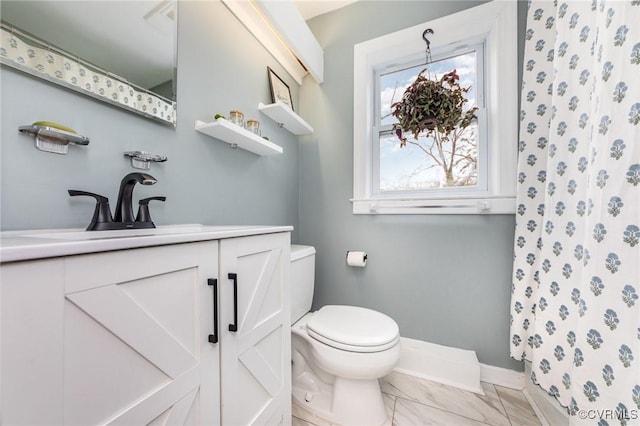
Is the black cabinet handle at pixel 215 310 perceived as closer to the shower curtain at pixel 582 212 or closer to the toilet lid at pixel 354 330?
the toilet lid at pixel 354 330

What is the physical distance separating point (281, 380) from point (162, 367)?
580mm

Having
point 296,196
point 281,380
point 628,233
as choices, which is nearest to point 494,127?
point 628,233

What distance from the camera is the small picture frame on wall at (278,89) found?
1.64m

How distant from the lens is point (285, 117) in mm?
1643

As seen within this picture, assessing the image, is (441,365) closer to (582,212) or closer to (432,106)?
(582,212)

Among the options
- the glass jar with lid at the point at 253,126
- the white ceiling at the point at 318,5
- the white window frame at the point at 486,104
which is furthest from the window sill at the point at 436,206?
the white ceiling at the point at 318,5

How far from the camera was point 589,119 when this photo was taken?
0.91m

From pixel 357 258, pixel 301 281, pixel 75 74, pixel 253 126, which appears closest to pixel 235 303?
pixel 301 281

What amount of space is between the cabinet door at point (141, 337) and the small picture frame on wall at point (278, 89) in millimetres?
1294

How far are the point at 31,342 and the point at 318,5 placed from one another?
2317 millimetres

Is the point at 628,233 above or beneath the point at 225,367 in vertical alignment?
above

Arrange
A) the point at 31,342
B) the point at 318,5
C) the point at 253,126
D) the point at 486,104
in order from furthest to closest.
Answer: the point at 318,5 < the point at 486,104 < the point at 253,126 < the point at 31,342

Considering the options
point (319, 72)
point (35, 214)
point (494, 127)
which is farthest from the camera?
point (319, 72)

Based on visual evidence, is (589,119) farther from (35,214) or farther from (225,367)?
(35,214)
